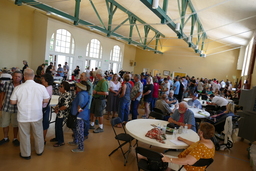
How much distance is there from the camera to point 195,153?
212 centimetres

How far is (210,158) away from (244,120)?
3.27 m

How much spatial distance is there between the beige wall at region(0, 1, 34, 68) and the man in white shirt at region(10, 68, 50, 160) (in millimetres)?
8957

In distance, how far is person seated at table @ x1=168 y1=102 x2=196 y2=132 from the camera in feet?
11.2

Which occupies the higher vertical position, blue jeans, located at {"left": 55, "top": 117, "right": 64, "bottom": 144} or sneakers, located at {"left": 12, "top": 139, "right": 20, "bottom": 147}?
blue jeans, located at {"left": 55, "top": 117, "right": 64, "bottom": 144}

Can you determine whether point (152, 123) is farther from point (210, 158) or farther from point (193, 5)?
point (193, 5)

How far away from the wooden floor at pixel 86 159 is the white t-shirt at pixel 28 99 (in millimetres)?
692

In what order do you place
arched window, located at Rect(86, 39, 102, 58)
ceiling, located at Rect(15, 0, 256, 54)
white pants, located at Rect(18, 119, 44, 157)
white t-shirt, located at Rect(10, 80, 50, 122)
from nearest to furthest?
1. white t-shirt, located at Rect(10, 80, 50, 122)
2. white pants, located at Rect(18, 119, 44, 157)
3. ceiling, located at Rect(15, 0, 256, 54)
4. arched window, located at Rect(86, 39, 102, 58)

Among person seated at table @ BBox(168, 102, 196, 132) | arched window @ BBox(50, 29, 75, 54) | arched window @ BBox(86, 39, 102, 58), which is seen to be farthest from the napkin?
arched window @ BBox(86, 39, 102, 58)

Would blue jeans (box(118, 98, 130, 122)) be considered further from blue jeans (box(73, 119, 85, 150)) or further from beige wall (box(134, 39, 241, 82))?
beige wall (box(134, 39, 241, 82))

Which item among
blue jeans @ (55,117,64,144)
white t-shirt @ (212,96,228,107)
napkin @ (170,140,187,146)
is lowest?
blue jeans @ (55,117,64,144)

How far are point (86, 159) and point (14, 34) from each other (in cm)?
999

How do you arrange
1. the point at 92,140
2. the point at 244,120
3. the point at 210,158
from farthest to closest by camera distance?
1. the point at 244,120
2. the point at 92,140
3. the point at 210,158

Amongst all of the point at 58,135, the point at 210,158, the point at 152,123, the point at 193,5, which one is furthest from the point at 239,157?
the point at 193,5

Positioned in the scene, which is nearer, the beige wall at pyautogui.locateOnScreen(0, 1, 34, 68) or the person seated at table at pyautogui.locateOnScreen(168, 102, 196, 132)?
the person seated at table at pyautogui.locateOnScreen(168, 102, 196, 132)
